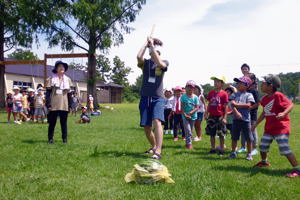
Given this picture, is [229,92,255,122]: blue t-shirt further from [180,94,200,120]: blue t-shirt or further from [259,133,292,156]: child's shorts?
[180,94,200,120]: blue t-shirt

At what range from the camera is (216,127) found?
6.56 m

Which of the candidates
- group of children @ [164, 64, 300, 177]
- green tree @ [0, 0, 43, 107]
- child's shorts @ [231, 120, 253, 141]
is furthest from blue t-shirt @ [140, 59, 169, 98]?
green tree @ [0, 0, 43, 107]

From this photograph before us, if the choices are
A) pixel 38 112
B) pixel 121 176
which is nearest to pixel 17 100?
pixel 38 112

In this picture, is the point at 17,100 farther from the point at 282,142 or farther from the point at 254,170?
the point at 282,142

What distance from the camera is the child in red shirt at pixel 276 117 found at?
4777 mm

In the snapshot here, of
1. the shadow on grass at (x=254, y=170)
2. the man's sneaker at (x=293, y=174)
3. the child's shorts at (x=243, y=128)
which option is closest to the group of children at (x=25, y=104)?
the child's shorts at (x=243, y=128)

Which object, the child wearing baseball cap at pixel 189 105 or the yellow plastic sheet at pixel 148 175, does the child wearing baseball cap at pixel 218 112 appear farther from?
the yellow plastic sheet at pixel 148 175

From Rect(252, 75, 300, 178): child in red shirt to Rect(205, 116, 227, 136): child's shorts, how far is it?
4.51ft

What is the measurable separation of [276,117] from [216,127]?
1.92m

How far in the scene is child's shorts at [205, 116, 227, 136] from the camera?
651cm

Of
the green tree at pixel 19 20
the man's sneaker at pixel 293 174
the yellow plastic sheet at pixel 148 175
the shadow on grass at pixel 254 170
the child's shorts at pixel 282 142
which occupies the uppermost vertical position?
the green tree at pixel 19 20

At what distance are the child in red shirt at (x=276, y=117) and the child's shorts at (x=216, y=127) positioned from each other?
1374 mm

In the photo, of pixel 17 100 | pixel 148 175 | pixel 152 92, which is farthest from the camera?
pixel 17 100

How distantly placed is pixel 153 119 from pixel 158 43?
1.55 m
